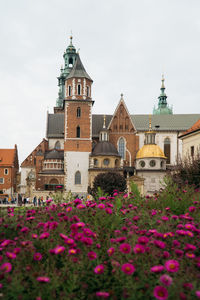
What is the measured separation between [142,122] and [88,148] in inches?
619

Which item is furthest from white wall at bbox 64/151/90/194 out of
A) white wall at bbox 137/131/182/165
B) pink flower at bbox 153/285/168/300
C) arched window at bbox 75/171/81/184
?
pink flower at bbox 153/285/168/300

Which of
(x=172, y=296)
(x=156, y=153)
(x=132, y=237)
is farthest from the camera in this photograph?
(x=156, y=153)

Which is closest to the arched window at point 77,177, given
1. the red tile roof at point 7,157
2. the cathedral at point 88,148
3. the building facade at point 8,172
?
the cathedral at point 88,148

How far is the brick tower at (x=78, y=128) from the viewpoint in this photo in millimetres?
48156

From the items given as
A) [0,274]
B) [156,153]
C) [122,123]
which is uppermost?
[122,123]

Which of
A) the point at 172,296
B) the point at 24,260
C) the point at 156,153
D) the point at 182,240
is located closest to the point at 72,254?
the point at 24,260

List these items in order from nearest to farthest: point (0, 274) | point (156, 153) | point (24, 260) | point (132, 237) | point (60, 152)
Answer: point (0, 274) < point (24, 260) < point (132, 237) < point (156, 153) < point (60, 152)

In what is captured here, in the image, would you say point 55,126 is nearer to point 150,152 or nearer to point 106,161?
point 106,161

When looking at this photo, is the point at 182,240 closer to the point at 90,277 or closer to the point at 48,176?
the point at 90,277

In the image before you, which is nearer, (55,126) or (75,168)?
(75,168)

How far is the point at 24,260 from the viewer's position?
4.68 m

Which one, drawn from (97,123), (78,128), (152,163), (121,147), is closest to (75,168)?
(78,128)

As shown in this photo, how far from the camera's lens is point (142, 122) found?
2345 inches

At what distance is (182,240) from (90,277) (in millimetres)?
1724
